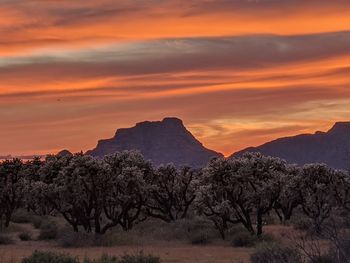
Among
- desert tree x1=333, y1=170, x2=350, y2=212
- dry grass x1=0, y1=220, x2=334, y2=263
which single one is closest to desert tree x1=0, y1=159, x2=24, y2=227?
dry grass x1=0, y1=220, x2=334, y2=263

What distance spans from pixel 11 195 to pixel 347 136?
162 meters

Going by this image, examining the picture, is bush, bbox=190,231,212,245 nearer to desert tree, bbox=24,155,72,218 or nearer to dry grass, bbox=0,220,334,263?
dry grass, bbox=0,220,334,263

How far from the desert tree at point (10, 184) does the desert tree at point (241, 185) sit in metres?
14.6

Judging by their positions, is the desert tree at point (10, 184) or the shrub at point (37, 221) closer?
the desert tree at point (10, 184)

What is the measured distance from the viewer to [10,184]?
4284 centimetres

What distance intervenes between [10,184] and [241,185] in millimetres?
17664

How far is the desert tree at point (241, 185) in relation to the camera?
3428 cm

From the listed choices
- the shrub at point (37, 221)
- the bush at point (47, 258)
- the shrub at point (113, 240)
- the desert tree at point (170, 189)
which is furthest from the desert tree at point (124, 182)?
the bush at point (47, 258)

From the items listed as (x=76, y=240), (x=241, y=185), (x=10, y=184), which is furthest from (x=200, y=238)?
(x=10, y=184)

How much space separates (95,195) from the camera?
34.9 m

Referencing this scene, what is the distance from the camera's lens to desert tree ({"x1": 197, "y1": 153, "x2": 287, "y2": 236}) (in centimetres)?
3428

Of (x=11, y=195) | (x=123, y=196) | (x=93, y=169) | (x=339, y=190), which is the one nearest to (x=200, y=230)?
(x=123, y=196)

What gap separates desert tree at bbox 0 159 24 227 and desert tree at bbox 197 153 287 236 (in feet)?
48.0

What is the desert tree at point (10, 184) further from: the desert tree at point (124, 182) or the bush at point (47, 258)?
the bush at point (47, 258)
